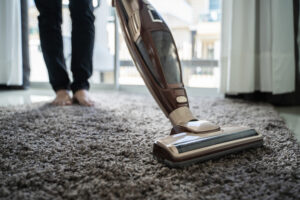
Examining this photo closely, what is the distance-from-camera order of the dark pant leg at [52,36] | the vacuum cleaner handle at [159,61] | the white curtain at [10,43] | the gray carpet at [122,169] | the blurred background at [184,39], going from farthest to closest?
the blurred background at [184,39], the white curtain at [10,43], the dark pant leg at [52,36], the vacuum cleaner handle at [159,61], the gray carpet at [122,169]

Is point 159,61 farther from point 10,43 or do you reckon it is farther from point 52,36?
point 10,43

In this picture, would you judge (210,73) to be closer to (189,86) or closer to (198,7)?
(189,86)

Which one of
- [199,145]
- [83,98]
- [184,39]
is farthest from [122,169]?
[184,39]

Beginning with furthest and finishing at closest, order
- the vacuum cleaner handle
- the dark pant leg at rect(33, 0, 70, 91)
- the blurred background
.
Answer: the blurred background, the dark pant leg at rect(33, 0, 70, 91), the vacuum cleaner handle

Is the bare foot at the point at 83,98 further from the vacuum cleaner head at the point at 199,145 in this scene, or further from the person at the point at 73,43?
the vacuum cleaner head at the point at 199,145

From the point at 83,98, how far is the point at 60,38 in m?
0.34

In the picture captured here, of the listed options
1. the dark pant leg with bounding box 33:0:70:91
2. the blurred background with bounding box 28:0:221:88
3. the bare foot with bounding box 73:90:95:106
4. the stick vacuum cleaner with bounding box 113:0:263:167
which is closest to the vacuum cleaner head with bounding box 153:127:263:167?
the stick vacuum cleaner with bounding box 113:0:263:167

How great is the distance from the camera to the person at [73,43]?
49.4 inches

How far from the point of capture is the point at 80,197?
1.24 feet

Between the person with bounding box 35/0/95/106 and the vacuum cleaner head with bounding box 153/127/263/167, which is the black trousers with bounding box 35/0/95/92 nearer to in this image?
the person with bounding box 35/0/95/106

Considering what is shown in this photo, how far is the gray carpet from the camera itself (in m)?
0.39

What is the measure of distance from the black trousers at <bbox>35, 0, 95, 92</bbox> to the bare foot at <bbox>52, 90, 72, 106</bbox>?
45 mm

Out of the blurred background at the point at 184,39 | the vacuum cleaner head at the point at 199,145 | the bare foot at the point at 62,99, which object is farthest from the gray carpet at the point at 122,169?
the blurred background at the point at 184,39

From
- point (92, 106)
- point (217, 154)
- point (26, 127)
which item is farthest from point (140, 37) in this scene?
point (92, 106)
